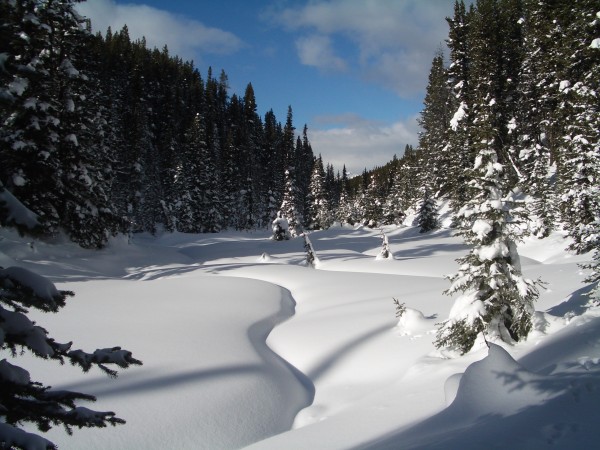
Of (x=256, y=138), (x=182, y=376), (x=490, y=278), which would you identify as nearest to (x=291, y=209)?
(x=490, y=278)

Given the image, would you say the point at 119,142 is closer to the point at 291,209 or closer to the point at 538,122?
the point at 291,209

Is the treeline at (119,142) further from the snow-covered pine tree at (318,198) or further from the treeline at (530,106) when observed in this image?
the treeline at (530,106)

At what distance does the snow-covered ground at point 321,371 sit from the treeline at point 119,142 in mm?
1493

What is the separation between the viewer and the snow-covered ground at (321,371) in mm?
3750

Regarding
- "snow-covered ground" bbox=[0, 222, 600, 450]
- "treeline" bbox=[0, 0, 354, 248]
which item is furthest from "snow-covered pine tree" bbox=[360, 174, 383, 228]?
"snow-covered ground" bbox=[0, 222, 600, 450]

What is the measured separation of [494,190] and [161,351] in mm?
7179

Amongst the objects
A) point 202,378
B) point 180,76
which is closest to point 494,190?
point 202,378

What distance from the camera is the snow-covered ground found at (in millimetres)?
3750

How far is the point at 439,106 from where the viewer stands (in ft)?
146

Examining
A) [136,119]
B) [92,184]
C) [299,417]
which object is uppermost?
[136,119]

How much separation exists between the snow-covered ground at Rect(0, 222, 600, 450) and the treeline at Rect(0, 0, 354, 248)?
149 centimetres

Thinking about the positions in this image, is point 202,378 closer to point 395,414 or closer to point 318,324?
point 395,414

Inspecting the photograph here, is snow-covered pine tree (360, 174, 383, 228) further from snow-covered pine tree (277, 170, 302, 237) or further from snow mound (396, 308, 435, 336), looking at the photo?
snow mound (396, 308, 435, 336)

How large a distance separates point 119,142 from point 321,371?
136 ft
